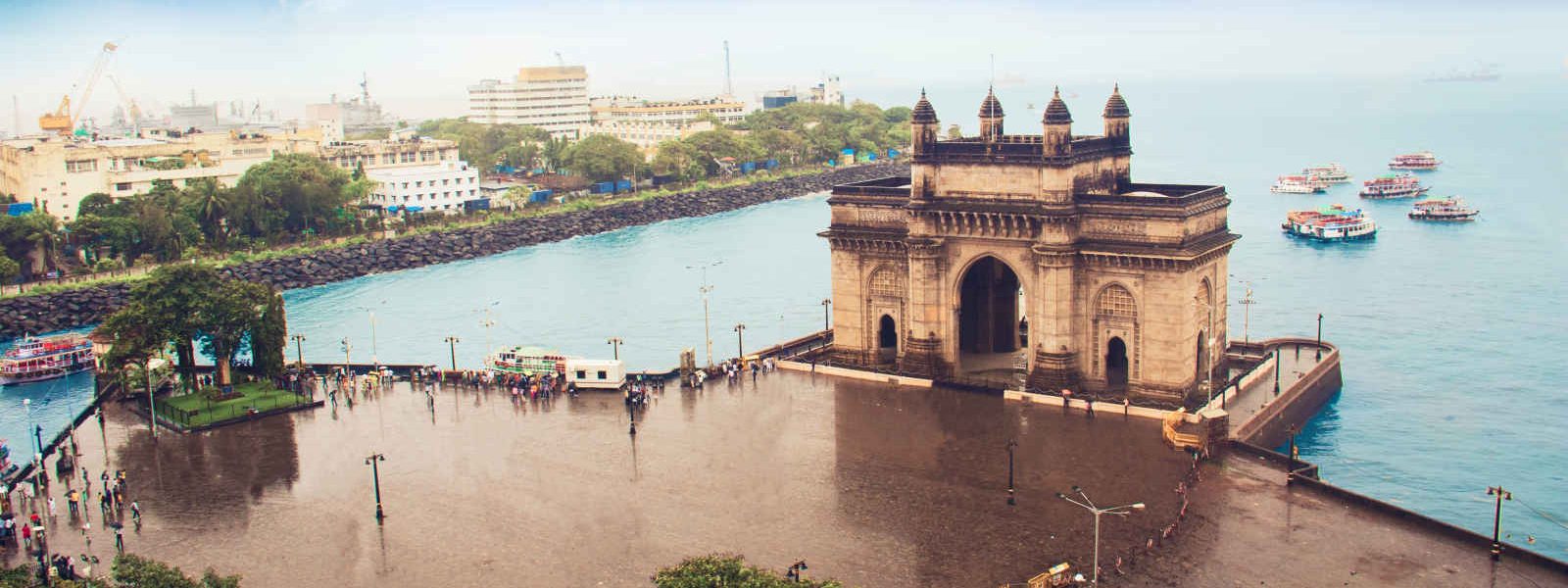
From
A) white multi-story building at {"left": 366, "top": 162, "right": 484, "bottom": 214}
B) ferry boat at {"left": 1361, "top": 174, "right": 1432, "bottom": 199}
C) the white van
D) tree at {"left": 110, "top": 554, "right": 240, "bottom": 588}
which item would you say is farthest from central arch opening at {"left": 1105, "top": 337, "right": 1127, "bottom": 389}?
ferry boat at {"left": 1361, "top": 174, "right": 1432, "bottom": 199}

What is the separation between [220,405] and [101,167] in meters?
75.4

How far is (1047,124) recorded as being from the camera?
5691cm

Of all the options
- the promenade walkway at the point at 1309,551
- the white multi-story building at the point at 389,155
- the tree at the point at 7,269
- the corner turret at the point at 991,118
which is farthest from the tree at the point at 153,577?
the white multi-story building at the point at 389,155

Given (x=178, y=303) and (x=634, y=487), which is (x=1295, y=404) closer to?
(x=634, y=487)

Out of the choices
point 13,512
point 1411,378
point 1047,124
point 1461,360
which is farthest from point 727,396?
point 1461,360

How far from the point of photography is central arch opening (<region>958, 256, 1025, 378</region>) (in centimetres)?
6456

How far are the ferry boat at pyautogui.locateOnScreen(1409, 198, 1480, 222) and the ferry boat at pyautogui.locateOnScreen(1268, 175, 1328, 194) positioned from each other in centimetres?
2942

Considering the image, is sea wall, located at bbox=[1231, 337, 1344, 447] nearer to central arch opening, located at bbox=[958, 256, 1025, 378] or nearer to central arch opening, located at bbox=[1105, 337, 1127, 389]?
central arch opening, located at bbox=[1105, 337, 1127, 389]

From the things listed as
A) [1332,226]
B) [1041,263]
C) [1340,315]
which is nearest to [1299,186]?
[1332,226]

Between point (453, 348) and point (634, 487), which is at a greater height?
point (453, 348)

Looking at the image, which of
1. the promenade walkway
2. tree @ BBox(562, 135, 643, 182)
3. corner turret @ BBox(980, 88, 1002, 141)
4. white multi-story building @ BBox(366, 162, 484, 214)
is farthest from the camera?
tree @ BBox(562, 135, 643, 182)

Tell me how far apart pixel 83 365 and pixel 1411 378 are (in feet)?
255

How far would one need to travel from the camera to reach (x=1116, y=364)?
196ft

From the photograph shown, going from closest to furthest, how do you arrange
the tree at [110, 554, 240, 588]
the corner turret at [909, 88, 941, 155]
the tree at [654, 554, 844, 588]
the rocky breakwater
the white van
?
the tree at [654, 554, 844, 588] → the tree at [110, 554, 240, 588] → the corner turret at [909, 88, 941, 155] → the white van → the rocky breakwater
